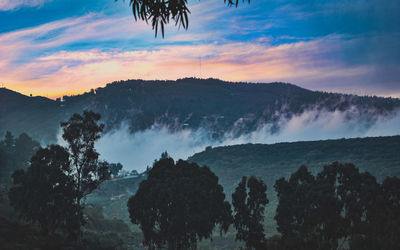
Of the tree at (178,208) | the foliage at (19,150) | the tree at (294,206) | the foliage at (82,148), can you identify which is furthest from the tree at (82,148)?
the foliage at (19,150)

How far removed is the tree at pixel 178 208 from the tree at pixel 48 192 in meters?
8.09

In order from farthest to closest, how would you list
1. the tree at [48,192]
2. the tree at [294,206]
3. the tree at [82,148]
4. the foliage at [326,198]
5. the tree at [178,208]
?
→ the tree at [82,148], the tree at [294,206], the tree at [178,208], the foliage at [326,198], the tree at [48,192]

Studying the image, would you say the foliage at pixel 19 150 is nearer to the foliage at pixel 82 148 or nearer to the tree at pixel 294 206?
the foliage at pixel 82 148

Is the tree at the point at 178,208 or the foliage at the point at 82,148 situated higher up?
the foliage at the point at 82,148

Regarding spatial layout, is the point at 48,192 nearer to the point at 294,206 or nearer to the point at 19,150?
the point at 294,206

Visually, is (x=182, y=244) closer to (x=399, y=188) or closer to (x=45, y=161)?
(x=45, y=161)

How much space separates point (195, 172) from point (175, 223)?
26.6ft

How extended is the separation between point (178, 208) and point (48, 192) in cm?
1643

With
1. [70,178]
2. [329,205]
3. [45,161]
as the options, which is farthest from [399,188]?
[45,161]

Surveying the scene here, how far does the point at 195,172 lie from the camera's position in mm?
59125

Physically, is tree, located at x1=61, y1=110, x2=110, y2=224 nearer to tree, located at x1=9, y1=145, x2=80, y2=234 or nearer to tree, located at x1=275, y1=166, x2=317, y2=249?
tree, located at x1=9, y1=145, x2=80, y2=234

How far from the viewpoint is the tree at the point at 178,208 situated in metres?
54.8

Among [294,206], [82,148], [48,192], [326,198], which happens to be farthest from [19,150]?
[326,198]

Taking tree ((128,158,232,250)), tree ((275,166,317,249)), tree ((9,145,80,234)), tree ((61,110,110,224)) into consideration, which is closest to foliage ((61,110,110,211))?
tree ((61,110,110,224))
